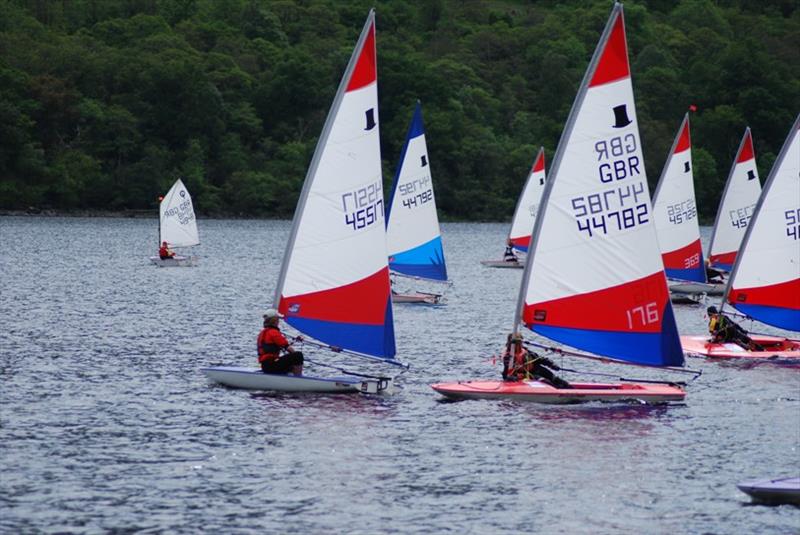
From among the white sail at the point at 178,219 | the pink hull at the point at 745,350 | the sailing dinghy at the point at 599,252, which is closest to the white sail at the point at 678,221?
the pink hull at the point at 745,350

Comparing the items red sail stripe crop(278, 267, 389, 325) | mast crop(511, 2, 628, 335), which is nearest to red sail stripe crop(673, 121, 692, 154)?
red sail stripe crop(278, 267, 389, 325)

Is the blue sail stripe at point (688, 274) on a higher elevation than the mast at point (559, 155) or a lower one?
Answer: lower

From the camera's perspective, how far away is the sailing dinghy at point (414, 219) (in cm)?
6762

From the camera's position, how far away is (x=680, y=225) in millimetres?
73438

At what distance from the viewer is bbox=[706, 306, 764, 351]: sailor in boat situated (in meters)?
51.2

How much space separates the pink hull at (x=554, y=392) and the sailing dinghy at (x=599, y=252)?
0.13ft

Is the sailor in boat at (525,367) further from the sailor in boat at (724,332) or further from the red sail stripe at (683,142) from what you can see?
the red sail stripe at (683,142)

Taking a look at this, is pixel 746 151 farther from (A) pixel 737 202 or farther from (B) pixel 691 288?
(B) pixel 691 288

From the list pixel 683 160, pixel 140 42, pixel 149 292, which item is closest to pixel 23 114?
pixel 140 42

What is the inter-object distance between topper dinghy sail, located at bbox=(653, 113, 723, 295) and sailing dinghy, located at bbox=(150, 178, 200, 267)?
126ft

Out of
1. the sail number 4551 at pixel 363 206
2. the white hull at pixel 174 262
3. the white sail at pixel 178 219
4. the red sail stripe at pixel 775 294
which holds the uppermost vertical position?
the sail number 4551 at pixel 363 206

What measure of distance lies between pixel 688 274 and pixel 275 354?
126 feet

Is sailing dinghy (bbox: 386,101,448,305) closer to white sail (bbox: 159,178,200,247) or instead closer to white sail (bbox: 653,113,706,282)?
white sail (bbox: 653,113,706,282)

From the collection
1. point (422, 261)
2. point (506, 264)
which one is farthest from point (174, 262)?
point (422, 261)
